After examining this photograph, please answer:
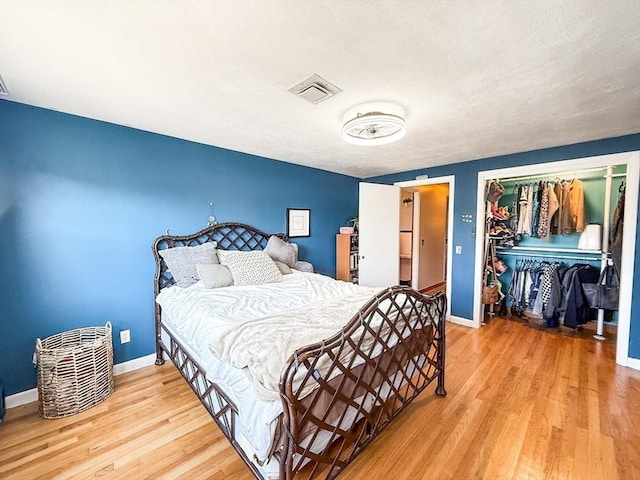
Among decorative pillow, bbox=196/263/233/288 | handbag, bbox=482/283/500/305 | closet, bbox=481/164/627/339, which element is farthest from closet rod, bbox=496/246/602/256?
decorative pillow, bbox=196/263/233/288

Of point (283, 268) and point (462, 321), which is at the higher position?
point (283, 268)

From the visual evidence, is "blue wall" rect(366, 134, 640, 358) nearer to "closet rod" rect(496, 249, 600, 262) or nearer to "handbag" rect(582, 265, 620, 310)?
"closet rod" rect(496, 249, 600, 262)

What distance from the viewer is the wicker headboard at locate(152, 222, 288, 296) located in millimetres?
2740

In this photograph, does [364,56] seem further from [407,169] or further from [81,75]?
[407,169]

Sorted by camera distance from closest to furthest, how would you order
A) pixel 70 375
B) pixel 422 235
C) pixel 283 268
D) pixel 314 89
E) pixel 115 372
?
pixel 314 89
pixel 70 375
pixel 115 372
pixel 283 268
pixel 422 235

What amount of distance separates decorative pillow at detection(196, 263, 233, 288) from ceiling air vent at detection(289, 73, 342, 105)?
1.77 metres

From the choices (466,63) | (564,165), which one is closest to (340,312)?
(466,63)

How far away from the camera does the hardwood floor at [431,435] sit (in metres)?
1.55

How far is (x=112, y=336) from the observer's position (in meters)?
2.51

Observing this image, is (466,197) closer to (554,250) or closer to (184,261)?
(554,250)

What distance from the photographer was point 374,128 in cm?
217

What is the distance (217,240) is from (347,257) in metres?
2.17

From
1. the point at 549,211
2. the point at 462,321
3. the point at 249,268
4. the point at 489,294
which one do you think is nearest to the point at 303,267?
the point at 249,268

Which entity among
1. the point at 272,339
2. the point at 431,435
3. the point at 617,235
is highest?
the point at 617,235
